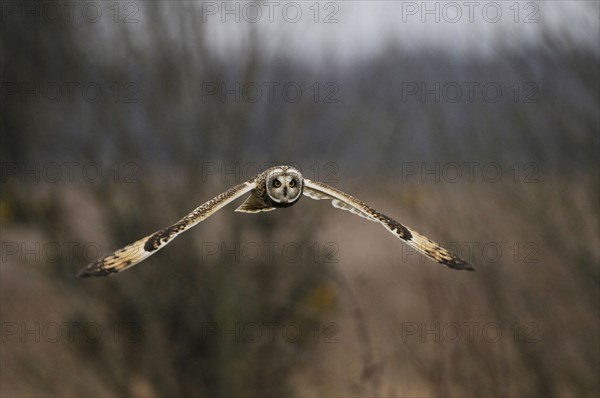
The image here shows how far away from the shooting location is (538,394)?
307 inches

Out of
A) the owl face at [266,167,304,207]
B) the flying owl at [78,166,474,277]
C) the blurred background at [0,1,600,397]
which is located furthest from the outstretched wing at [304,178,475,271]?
the blurred background at [0,1,600,397]

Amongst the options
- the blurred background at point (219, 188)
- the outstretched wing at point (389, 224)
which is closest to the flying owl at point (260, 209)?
the outstretched wing at point (389, 224)

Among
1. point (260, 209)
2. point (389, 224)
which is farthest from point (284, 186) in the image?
point (389, 224)

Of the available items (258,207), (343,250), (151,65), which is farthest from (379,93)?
(258,207)

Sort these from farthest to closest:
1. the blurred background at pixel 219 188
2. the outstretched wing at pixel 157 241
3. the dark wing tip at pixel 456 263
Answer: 1. the blurred background at pixel 219 188
2. the dark wing tip at pixel 456 263
3. the outstretched wing at pixel 157 241

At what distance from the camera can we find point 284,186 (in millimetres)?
2375

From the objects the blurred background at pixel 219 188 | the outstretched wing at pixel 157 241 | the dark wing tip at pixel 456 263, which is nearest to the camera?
the outstretched wing at pixel 157 241

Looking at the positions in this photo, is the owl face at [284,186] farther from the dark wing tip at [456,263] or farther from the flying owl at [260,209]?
the dark wing tip at [456,263]

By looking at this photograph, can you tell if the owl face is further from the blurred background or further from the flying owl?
the blurred background

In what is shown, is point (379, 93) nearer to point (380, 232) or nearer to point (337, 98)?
point (337, 98)

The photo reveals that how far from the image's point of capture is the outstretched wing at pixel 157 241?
2.29 meters

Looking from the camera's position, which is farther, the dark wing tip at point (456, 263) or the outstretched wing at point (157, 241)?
the dark wing tip at point (456, 263)

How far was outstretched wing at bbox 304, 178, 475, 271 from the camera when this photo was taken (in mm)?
2557

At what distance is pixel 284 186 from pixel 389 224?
578 millimetres
